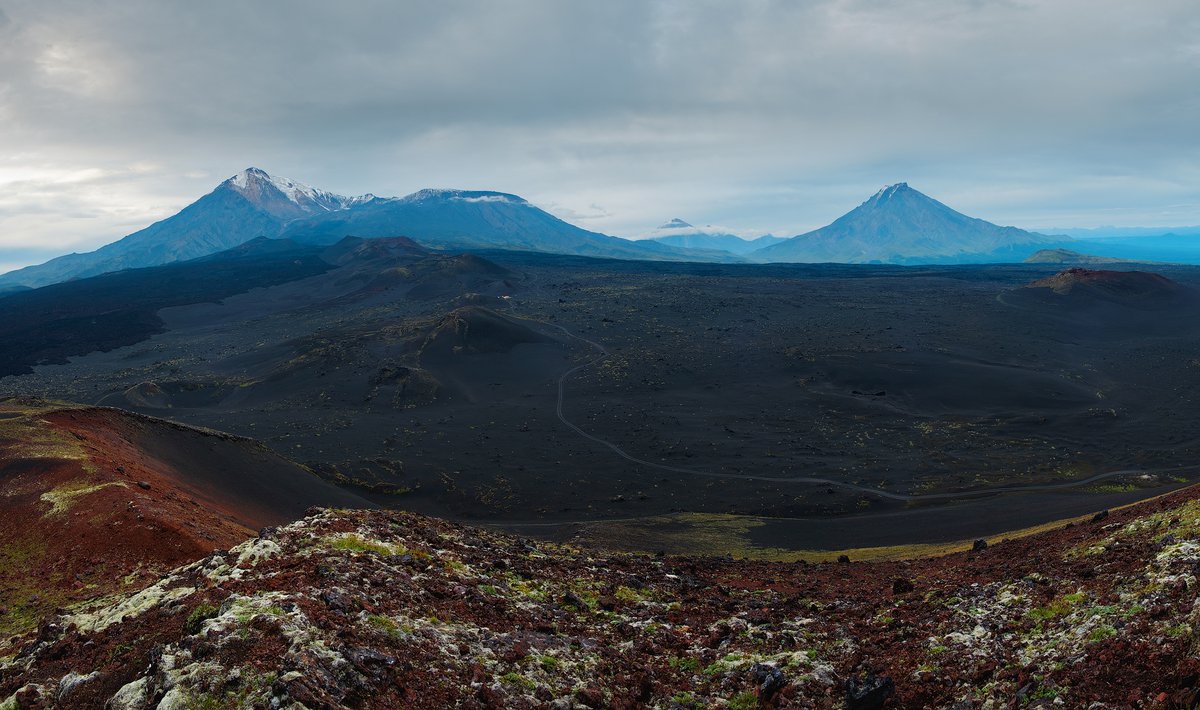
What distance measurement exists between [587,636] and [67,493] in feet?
67.0

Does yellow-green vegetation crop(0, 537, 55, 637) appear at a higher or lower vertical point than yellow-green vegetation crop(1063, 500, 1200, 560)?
lower

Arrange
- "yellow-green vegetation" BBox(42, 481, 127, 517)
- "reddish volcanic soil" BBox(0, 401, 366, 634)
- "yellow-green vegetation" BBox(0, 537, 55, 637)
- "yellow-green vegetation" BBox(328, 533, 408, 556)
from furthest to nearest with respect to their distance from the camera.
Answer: "yellow-green vegetation" BBox(42, 481, 127, 517)
"reddish volcanic soil" BBox(0, 401, 366, 634)
"yellow-green vegetation" BBox(0, 537, 55, 637)
"yellow-green vegetation" BBox(328, 533, 408, 556)

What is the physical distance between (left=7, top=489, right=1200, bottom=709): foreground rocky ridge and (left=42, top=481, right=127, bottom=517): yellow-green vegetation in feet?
28.1

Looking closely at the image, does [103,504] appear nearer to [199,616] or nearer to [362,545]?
[362,545]

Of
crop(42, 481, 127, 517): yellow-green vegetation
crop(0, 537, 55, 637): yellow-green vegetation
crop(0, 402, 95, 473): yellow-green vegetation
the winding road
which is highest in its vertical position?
crop(0, 402, 95, 473): yellow-green vegetation

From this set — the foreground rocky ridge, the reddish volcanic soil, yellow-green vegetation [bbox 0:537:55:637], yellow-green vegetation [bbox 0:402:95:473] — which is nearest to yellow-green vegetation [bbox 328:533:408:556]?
the foreground rocky ridge

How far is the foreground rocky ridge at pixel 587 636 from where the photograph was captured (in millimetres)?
10375

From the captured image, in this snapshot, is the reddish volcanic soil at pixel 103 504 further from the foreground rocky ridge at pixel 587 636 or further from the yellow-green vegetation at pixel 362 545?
the yellow-green vegetation at pixel 362 545

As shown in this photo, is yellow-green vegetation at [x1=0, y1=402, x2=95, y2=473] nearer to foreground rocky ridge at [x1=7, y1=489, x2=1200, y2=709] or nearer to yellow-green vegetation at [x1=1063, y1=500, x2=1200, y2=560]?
foreground rocky ridge at [x1=7, y1=489, x2=1200, y2=709]

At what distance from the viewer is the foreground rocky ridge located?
1038 cm

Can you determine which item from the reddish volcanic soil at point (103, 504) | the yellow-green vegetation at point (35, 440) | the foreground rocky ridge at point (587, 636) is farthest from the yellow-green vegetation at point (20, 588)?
the yellow-green vegetation at point (35, 440)

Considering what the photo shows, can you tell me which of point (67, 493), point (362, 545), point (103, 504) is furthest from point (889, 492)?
point (67, 493)

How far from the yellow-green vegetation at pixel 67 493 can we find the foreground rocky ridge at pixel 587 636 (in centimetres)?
858

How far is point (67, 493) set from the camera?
24.0 m
